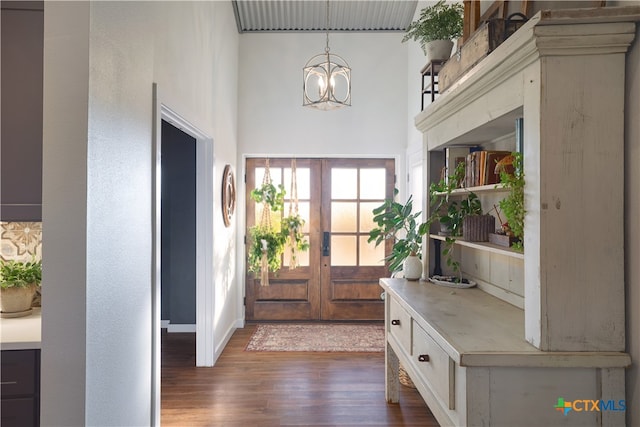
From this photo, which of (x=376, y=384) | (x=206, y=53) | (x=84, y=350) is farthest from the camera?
(x=206, y=53)

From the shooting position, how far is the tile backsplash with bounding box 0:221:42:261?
1888 mm

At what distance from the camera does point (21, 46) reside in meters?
1.57

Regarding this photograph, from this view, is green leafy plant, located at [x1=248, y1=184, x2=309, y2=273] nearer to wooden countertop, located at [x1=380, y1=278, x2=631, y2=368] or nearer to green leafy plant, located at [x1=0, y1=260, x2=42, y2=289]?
wooden countertop, located at [x1=380, y1=278, x2=631, y2=368]

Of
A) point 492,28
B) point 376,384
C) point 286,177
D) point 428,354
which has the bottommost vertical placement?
point 376,384

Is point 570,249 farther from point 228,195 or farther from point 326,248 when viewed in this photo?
point 326,248

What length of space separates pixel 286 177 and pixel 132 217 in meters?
2.77

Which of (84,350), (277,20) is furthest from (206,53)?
(84,350)

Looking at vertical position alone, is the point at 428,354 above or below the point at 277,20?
below

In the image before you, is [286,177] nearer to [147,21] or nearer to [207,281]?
[207,281]

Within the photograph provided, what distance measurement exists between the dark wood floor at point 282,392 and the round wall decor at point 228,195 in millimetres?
1322

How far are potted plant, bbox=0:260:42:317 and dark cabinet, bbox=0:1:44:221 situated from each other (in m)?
0.36

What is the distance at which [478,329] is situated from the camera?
1.49 meters

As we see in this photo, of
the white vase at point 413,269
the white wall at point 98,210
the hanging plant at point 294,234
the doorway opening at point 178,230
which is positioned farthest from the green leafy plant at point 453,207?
the doorway opening at point 178,230

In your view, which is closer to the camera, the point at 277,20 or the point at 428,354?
the point at 428,354
